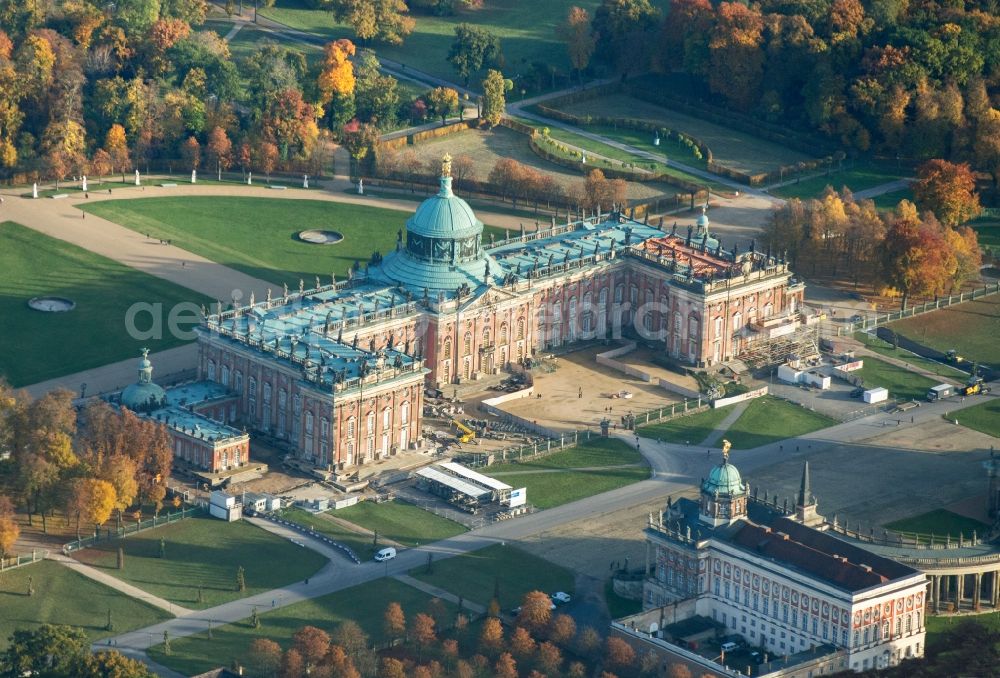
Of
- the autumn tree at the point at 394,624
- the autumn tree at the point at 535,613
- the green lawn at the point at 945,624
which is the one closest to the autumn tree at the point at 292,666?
the autumn tree at the point at 394,624

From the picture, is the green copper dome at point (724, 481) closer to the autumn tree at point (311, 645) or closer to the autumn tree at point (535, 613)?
the autumn tree at point (535, 613)

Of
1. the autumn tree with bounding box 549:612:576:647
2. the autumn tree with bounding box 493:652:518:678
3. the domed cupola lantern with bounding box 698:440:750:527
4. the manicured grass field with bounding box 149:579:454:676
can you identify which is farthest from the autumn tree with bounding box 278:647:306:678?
the domed cupola lantern with bounding box 698:440:750:527

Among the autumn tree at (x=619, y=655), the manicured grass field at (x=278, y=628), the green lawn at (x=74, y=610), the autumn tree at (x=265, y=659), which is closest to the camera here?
the autumn tree at (x=265, y=659)

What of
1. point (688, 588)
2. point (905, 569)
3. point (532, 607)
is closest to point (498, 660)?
point (532, 607)

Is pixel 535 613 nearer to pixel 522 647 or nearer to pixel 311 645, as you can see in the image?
pixel 522 647

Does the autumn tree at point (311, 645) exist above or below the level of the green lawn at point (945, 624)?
above

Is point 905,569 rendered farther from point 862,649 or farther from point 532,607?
point 532,607

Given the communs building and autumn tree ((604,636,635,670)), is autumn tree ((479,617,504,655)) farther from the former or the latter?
the communs building
